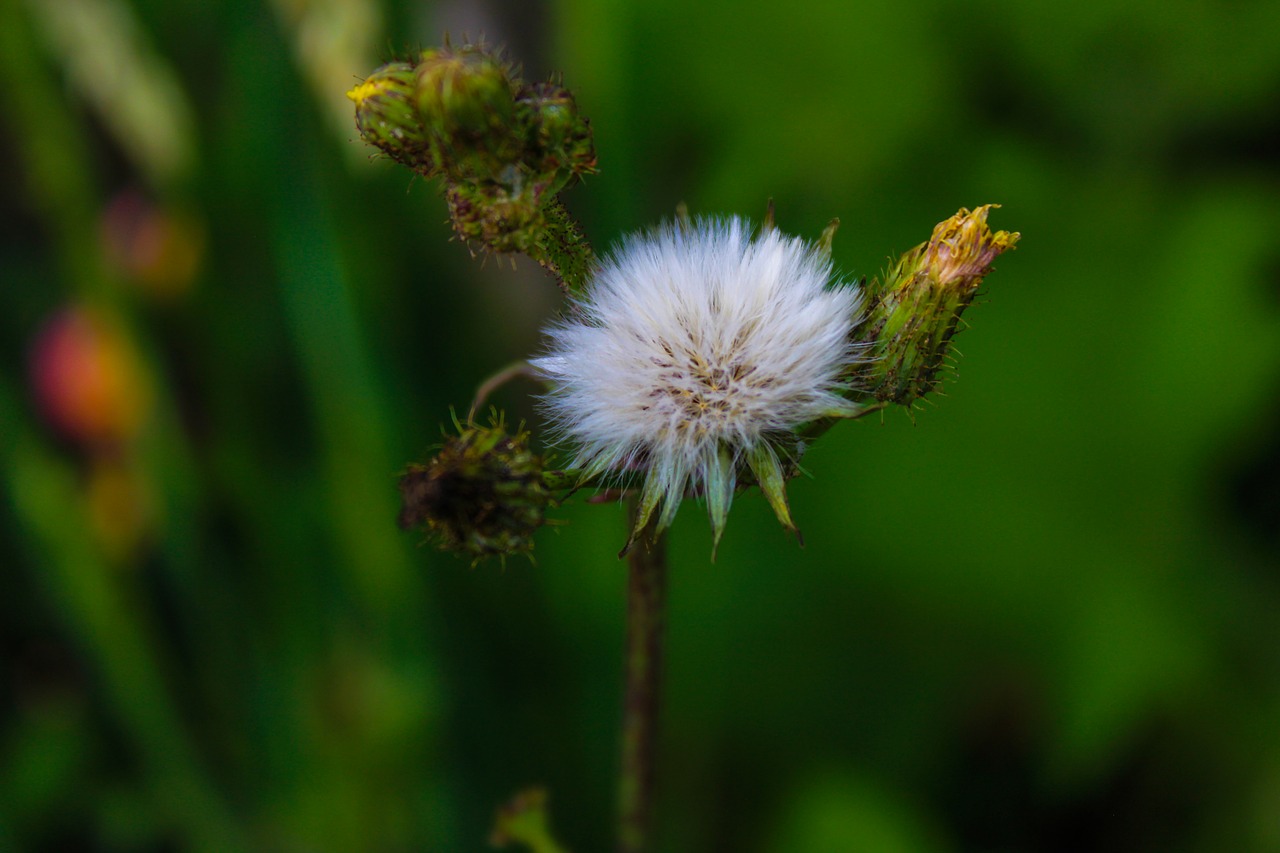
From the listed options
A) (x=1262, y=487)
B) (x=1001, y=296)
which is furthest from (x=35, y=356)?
(x=1262, y=487)

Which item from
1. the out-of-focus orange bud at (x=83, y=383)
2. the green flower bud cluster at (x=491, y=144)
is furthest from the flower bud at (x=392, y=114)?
the out-of-focus orange bud at (x=83, y=383)

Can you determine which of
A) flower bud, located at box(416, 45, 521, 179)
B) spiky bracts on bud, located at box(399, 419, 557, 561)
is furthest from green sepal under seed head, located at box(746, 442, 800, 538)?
flower bud, located at box(416, 45, 521, 179)

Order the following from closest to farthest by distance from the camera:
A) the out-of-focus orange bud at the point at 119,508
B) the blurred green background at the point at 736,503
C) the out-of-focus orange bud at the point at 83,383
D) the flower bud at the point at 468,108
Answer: the flower bud at the point at 468,108, the blurred green background at the point at 736,503, the out-of-focus orange bud at the point at 83,383, the out-of-focus orange bud at the point at 119,508

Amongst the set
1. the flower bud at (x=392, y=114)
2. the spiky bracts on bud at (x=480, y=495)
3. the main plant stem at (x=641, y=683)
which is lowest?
the main plant stem at (x=641, y=683)

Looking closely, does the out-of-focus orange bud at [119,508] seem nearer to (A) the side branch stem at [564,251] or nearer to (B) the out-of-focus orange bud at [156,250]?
(B) the out-of-focus orange bud at [156,250]

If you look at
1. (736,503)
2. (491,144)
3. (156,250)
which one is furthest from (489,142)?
(156,250)

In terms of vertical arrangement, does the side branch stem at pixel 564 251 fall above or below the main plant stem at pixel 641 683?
above

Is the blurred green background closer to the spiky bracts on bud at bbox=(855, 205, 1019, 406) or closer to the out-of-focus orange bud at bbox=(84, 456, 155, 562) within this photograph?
the out-of-focus orange bud at bbox=(84, 456, 155, 562)

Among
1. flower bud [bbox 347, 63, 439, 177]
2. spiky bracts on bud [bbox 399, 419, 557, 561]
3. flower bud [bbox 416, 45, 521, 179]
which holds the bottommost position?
spiky bracts on bud [bbox 399, 419, 557, 561]
